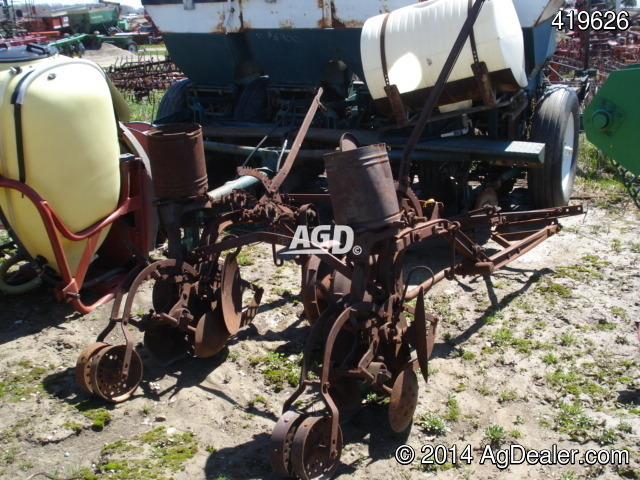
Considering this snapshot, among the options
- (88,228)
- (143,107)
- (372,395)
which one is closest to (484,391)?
(372,395)

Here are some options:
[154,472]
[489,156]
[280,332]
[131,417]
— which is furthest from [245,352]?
[489,156]

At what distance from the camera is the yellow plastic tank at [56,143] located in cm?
456

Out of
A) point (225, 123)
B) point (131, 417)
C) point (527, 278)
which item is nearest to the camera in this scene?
point (131, 417)

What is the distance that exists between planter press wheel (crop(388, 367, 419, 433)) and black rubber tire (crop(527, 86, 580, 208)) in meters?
3.48

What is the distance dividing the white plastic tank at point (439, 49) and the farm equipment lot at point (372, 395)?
160 centimetres

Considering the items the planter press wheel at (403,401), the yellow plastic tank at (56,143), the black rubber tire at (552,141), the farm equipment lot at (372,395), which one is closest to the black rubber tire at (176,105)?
the yellow plastic tank at (56,143)

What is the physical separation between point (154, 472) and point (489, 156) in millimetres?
3983

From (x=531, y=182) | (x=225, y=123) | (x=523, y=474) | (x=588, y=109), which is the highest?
(x=588, y=109)

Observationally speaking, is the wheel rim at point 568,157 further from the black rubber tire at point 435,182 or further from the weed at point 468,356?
the weed at point 468,356

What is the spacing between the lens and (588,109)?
3.61 m

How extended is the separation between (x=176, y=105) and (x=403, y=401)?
5655mm

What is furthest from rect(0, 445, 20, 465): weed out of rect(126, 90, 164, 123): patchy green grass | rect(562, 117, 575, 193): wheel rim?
rect(126, 90, 164, 123): patchy green grass

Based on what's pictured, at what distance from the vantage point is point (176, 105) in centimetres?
809

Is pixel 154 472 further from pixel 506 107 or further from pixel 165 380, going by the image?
pixel 506 107
